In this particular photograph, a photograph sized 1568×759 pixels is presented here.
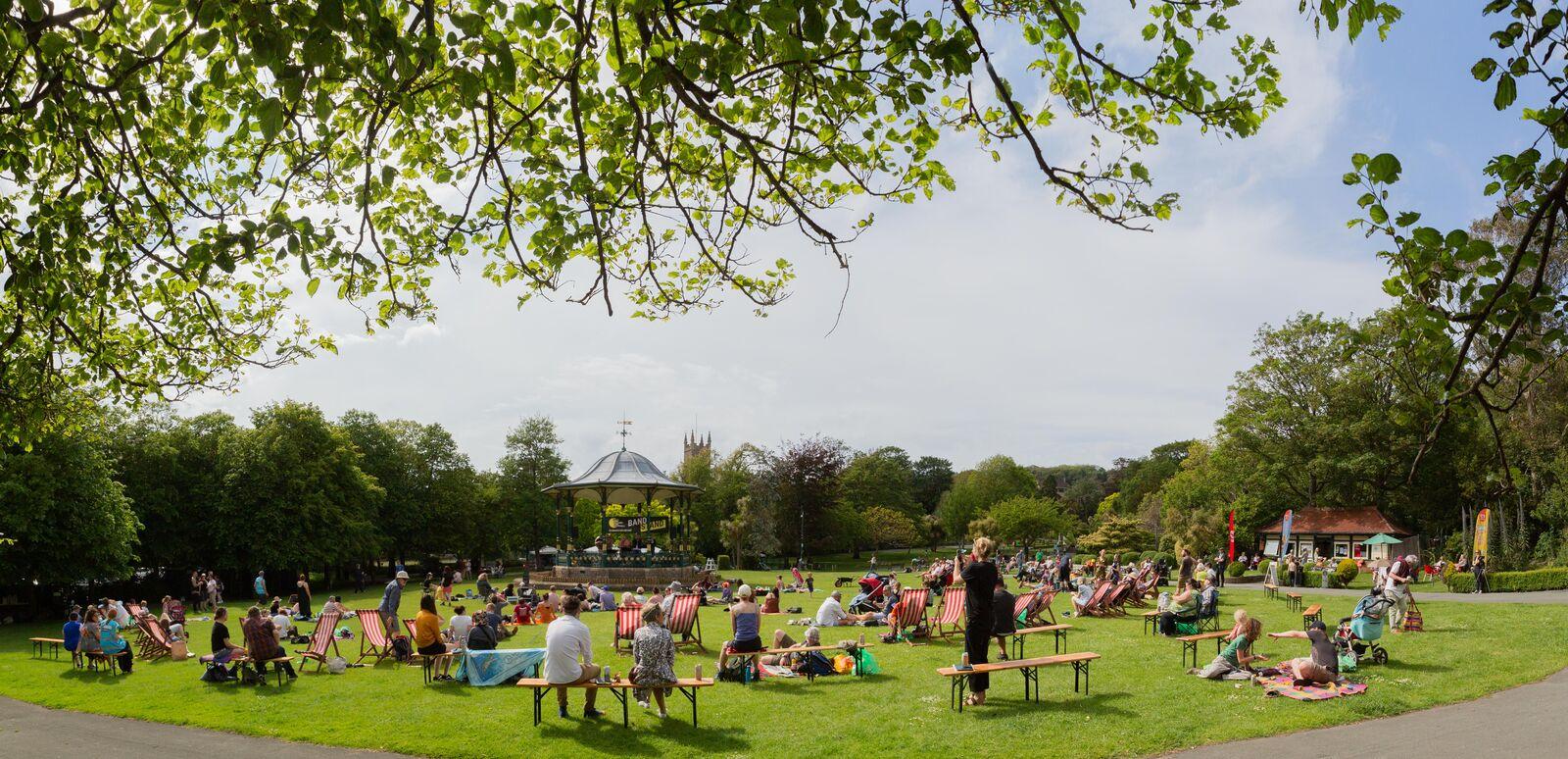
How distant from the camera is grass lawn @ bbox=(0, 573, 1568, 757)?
8.99 metres

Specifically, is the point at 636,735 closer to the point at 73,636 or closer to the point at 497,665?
the point at 497,665

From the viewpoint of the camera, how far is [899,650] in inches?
599

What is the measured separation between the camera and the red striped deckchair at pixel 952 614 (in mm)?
16734

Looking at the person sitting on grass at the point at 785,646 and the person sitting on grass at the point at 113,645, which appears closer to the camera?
the person sitting on grass at the point at 785,646

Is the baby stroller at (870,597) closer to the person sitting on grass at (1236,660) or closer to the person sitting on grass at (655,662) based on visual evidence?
the person sitting on grass at (1236,660)

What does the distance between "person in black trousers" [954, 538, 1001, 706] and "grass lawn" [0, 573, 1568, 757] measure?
258 mm

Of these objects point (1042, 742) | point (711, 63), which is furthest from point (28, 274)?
point (1042, 742)

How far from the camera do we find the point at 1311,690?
1061cm

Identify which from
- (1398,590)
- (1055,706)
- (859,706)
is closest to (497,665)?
(859,706)

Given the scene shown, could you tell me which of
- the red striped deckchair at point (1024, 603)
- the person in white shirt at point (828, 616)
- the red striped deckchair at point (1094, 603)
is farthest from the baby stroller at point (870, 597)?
the red striped deckchair at point (1094, 603)

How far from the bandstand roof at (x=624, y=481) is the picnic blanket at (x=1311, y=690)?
89.7 feet

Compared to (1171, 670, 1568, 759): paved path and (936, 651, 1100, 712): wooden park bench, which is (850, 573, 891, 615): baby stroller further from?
(1171, 670, 1568, 759): paved path

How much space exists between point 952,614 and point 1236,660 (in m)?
5.54

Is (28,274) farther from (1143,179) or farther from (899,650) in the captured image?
(899,650)
